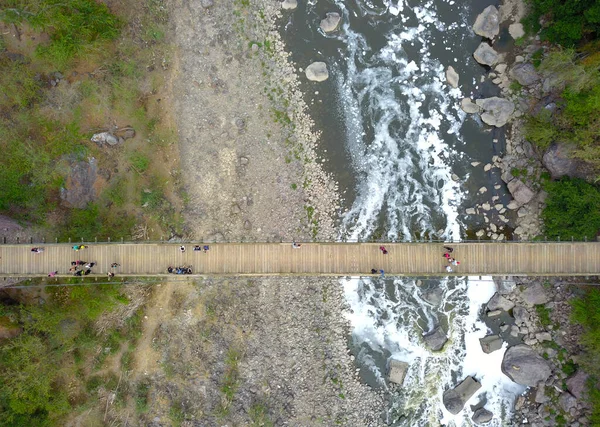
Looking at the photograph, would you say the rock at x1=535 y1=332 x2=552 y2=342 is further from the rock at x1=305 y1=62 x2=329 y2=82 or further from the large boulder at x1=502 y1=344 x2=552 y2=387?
the rock at x1=305 y1=62 x2=329 y2=82

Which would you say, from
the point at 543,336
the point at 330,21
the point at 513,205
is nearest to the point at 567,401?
the point at 543,336

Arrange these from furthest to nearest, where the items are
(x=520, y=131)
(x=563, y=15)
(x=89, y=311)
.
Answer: (x=520, y=131) → (x=89, y=311) → (x=563, y=15)

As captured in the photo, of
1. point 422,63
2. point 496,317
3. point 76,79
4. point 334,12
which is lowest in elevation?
point 496,317

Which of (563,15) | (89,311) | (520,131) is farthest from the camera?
(520,131)

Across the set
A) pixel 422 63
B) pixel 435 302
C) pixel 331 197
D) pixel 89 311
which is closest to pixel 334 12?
pixel 422 63

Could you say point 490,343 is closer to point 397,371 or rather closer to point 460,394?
point 460,394

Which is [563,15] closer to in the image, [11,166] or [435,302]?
[435,302]

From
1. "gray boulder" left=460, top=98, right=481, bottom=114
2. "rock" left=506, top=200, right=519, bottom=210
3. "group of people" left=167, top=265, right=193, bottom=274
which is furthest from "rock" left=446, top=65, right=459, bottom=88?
"group of people" left=167, top=265, right=193, bottom=274
